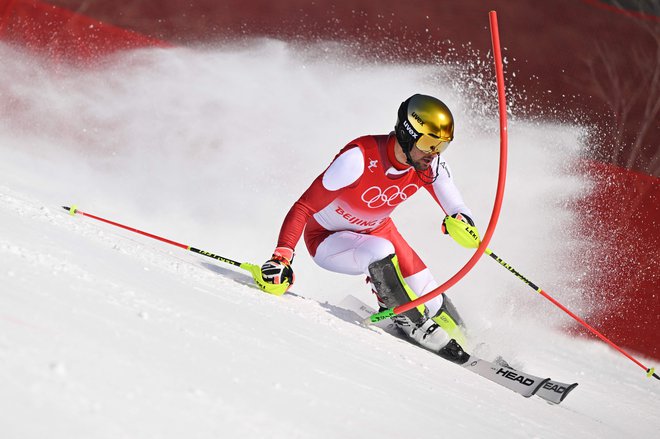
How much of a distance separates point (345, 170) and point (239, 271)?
96 centimetres

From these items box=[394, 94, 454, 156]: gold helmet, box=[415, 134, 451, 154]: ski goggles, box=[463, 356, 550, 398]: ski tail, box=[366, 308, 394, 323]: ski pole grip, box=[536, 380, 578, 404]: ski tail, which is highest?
box=[394, 94, 454, 156]: gold helmet

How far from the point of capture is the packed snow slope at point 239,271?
1.10 meters

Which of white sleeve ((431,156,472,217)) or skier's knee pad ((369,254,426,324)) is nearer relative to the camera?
skier's knee pad ((369,254,426,324))

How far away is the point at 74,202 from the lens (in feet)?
14.1

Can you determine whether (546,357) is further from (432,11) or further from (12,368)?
(12,368)

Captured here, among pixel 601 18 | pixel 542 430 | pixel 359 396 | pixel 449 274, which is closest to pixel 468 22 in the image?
pixel 601 18

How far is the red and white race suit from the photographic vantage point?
9.21 ft

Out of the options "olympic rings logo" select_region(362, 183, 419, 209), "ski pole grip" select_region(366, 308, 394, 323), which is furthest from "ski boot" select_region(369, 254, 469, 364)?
"olympic rings logo" select_region(362, 183, 419, 209)

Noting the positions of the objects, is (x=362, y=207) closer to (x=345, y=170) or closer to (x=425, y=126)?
(x=345, y=170)

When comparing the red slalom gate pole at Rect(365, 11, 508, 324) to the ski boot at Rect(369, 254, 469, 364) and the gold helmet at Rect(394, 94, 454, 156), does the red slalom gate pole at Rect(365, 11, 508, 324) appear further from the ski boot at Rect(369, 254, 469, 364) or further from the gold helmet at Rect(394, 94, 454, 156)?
the gold helmet at Rect(394, 94, 454, 156)

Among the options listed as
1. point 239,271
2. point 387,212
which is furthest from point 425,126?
point 239,271

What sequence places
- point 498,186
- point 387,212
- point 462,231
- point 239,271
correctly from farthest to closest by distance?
1. point 239,271
2. point 387,212
3. point 462,231
4. point 498,186

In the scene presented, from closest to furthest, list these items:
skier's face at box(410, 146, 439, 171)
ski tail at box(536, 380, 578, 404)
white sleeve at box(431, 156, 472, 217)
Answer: ski tail at box(536, 380, 578, 404) < skier's face at box(410, 146, 439, 171) < white sleeve at box(431, 156, 472, 217)

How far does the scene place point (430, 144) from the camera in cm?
270
